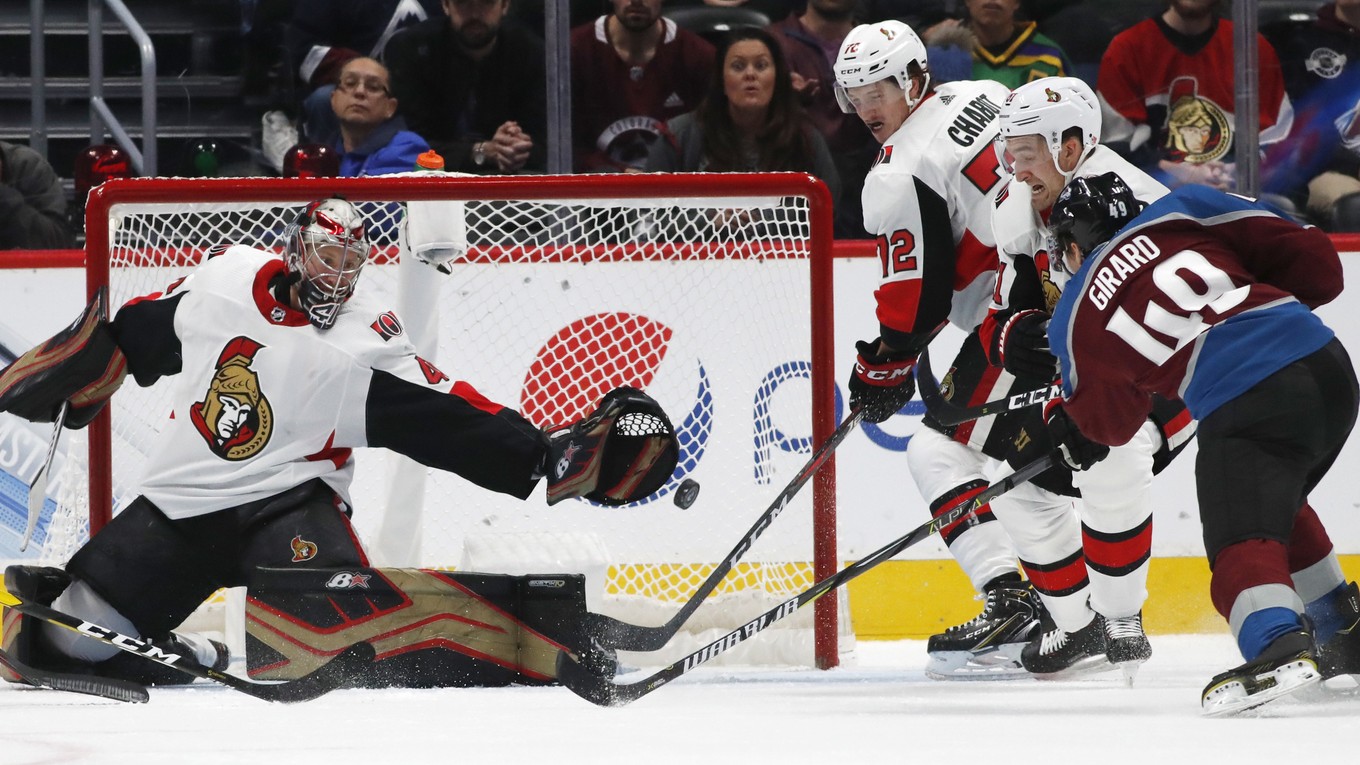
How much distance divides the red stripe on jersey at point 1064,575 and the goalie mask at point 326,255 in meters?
1.40

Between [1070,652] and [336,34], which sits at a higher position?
[336,34]

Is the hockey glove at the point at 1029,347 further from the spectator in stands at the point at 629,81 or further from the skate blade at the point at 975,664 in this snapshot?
the spectator in stands at the point at 629,81

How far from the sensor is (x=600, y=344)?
12.5ft

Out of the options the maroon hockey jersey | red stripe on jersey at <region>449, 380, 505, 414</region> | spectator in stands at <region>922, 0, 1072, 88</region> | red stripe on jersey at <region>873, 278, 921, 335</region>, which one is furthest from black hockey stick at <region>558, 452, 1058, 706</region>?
spectator in stands at <region>922, 0, 1072, 88</region>

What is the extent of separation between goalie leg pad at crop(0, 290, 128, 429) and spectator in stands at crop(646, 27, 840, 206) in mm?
1654

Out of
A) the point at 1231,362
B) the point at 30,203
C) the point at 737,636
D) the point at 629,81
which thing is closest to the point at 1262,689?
the point at 1231,362

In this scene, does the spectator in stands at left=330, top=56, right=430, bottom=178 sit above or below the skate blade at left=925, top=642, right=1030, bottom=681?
above

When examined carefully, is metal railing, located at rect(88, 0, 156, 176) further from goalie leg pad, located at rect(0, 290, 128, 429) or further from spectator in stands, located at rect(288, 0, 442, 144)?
goalie leg pad, located at rect(0, 290, 128, 429)

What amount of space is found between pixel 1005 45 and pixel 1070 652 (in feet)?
6.17

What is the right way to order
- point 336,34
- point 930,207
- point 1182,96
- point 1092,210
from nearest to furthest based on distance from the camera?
point 1092,210 → point 930,207 → point 1182,96 → point 336,34

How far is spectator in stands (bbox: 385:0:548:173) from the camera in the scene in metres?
4.29

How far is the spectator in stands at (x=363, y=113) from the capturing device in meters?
4.32

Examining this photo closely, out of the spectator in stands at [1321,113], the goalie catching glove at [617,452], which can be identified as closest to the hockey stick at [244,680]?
the goalie catching glove at [617,452]

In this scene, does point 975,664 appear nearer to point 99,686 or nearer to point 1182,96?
point 99,686
